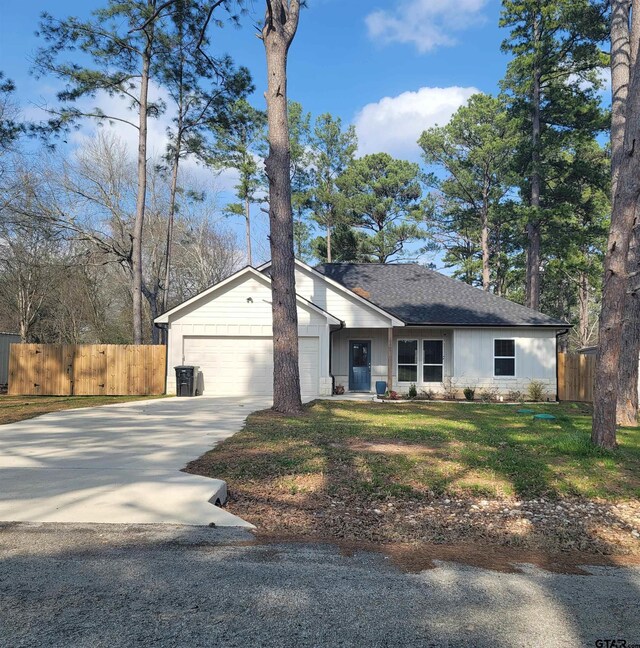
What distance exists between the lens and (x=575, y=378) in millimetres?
18516

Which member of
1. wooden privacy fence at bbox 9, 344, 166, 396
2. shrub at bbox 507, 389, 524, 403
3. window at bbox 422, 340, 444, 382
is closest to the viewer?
wooden privacy fence at bbox 9, 344, 166, 396

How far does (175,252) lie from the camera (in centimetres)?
3228

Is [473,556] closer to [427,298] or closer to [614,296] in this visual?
[614,296]

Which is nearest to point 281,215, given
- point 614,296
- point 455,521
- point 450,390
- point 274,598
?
point 614,296

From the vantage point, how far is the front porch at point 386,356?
19.0 meters

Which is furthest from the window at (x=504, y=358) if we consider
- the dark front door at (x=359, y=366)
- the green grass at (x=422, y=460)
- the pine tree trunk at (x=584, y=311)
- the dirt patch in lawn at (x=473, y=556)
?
the pine tree trunk at (x=584, y=311)

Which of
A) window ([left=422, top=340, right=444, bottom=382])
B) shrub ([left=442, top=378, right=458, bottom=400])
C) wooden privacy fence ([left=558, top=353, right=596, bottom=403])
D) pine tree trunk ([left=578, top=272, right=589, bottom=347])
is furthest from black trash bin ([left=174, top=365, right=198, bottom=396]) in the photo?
pine tree trunk ([left=578, top=272, right=589, bottom=347])

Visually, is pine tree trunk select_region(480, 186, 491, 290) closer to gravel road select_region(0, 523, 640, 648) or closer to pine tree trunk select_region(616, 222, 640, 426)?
pine tree trunk select_region(616, 222, 640, 426)

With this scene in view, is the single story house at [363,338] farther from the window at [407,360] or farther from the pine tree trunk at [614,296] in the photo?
A: the pine tree trunk at [614,296]

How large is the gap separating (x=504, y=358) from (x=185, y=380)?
1114 cm

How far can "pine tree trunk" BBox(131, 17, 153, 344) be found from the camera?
66.0 feet

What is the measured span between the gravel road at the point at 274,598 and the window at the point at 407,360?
1527 centimetres

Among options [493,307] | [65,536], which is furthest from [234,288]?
[65,536]

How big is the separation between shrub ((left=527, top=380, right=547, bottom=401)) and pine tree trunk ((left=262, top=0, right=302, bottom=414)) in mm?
9951
